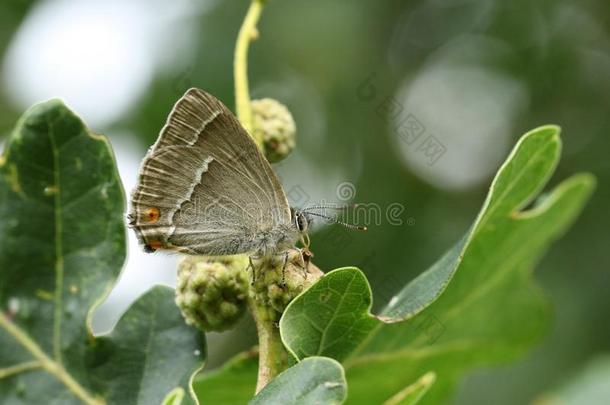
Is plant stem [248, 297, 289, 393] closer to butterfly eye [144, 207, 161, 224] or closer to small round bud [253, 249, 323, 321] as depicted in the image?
small round bud [253, 249, 323, 321]

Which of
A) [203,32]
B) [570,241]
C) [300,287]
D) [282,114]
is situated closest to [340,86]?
[203,32]

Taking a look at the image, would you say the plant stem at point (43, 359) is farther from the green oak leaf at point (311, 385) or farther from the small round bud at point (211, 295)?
the green oak leaf at point (311, 385)

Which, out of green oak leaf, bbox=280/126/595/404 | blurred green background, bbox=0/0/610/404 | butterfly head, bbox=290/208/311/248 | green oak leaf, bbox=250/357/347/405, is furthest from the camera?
blurred green background, bbox=0/0/610/404

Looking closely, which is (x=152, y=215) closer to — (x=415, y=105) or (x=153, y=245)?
(x=153, y=245)

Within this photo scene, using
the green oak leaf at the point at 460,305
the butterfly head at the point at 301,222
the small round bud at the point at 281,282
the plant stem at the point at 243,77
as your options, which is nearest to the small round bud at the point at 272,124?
the plant stem at the point at 243,77

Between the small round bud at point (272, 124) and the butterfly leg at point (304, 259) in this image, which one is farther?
the small round bud at point (272, 124)

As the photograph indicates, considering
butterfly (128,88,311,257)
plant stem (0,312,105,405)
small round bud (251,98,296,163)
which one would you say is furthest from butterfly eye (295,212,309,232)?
plant stem (0,312,105,405)
